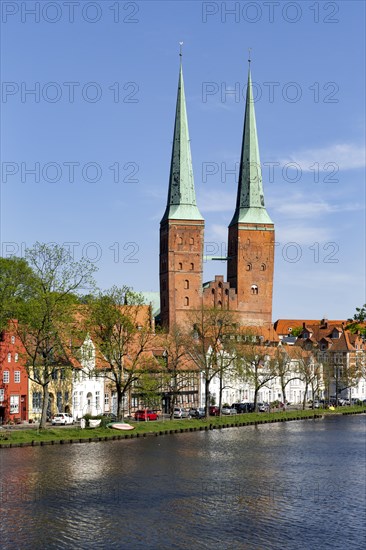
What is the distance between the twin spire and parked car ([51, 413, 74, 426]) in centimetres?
7046

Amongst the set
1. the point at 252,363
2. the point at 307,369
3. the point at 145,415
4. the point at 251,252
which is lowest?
the point at 145,415

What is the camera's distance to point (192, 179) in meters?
154

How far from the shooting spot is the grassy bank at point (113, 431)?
6906 centimetres

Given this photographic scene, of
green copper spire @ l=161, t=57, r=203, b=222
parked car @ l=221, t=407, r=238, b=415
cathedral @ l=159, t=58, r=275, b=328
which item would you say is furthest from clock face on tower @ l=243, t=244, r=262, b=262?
parked car @ l=221, t=407, r=238, b=415

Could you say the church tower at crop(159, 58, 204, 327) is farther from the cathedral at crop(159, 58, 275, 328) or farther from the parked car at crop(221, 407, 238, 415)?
the parked car at crop(221, 407, 238, 415)

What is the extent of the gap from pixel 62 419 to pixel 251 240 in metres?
82.0

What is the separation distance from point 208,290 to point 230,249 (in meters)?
14.8

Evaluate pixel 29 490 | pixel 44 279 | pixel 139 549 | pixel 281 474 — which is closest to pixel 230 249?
pixel 44 279

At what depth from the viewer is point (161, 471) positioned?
5688 cm

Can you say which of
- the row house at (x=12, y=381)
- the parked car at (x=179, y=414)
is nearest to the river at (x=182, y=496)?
the row house at (x=12, y=381)

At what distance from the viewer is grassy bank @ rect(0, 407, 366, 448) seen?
227 feet

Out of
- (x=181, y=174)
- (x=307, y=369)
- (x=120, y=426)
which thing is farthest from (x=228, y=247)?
(x=120, y=426)

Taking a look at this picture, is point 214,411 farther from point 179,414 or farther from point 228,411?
point 179,414

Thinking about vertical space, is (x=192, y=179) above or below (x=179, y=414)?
above
